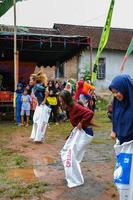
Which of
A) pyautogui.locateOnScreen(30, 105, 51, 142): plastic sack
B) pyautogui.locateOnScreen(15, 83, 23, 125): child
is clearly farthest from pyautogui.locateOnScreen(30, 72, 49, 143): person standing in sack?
pyautogui.locateOnScreen(15, 83, 23, 125): child

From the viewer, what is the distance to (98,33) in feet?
126

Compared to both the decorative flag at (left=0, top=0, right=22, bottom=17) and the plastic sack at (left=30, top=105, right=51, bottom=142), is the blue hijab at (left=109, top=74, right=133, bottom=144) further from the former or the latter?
the decorative flag at (left=0, top=0, right=22, bottom=17)

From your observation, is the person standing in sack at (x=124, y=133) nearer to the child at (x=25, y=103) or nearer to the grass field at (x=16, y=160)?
the grass field at (x=16, y=160)

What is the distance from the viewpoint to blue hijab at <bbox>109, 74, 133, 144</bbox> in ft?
18.0

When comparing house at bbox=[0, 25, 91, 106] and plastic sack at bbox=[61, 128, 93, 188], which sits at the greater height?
house at bbox=[0, 25, 91, 106]

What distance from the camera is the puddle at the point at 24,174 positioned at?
7.98 meters

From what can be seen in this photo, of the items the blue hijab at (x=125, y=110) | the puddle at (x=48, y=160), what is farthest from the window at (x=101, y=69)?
the blue hijab at (x=125, y=110)

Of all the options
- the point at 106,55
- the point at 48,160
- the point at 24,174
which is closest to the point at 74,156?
the point at 24,174

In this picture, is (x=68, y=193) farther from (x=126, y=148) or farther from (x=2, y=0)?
(x=2, y=0)

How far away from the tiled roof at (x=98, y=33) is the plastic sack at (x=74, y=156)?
2905 centimetres

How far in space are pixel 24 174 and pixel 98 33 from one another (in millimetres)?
30916

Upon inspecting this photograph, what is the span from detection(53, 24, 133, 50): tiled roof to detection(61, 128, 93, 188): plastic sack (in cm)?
2905

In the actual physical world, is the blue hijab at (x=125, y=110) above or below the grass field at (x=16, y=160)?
above

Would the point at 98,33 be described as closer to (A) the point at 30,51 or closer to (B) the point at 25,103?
(A) the point at 30,51
